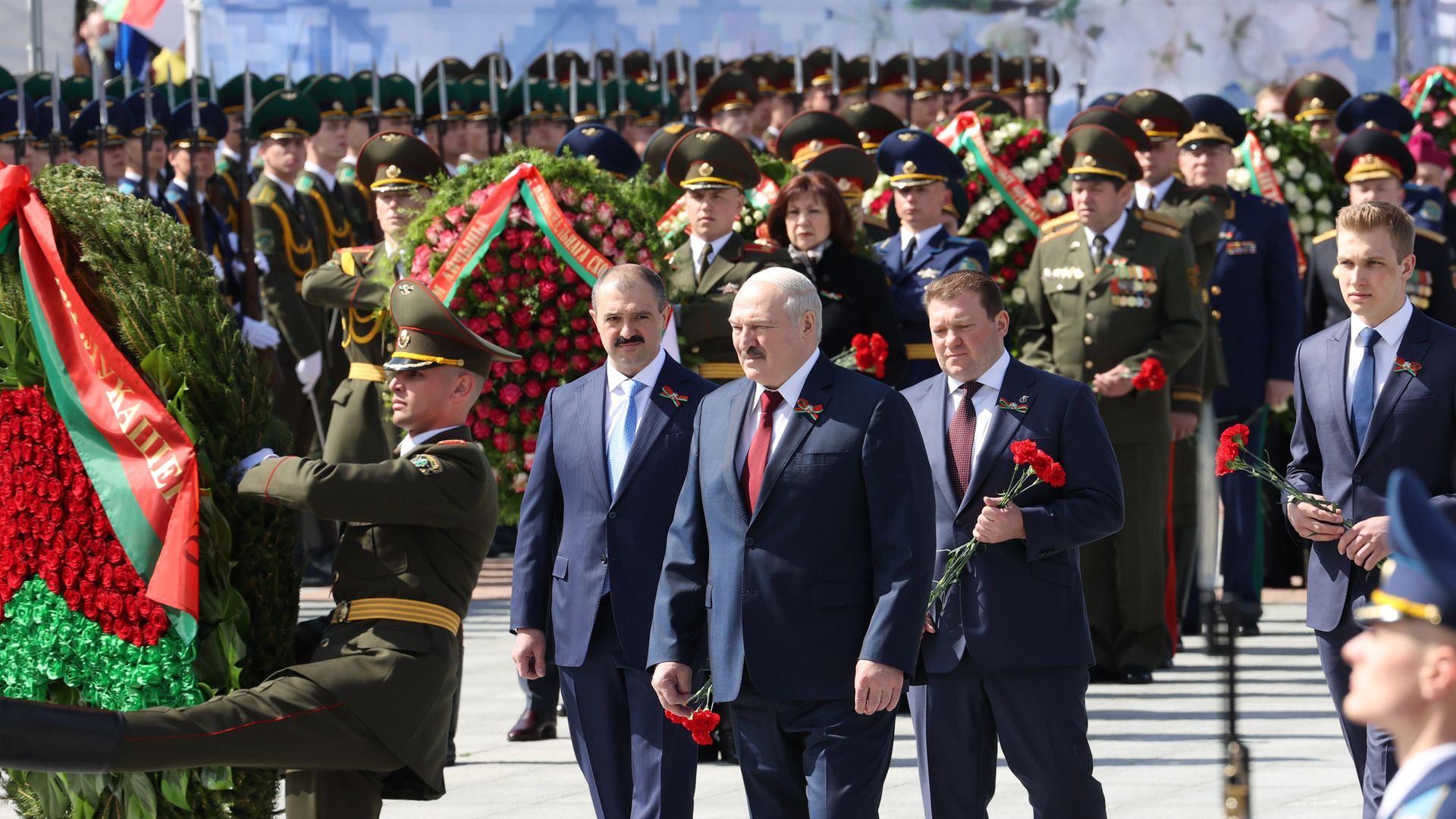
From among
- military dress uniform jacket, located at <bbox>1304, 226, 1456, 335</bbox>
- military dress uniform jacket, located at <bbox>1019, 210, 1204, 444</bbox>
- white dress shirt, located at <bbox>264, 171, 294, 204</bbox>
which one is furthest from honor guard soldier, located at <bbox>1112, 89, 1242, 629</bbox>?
white dress shirt, located at <bbox>264, 171, 294, 204</bbox>

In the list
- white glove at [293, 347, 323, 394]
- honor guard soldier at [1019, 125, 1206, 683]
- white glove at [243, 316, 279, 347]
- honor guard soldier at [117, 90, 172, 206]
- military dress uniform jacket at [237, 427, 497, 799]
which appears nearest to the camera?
military dress uniform jacket at [237, 427, 497, 799]

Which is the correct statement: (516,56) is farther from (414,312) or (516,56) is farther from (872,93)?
(414,312)

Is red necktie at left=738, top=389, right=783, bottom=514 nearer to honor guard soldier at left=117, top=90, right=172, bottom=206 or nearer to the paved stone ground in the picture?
the paved stone ground

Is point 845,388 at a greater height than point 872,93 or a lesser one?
lesser

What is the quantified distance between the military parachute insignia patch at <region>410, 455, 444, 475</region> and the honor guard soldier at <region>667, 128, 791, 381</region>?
266cm

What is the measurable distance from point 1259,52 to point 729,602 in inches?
819

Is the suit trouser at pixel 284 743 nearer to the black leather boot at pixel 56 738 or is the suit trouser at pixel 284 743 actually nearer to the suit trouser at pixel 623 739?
the black leather boot at pixel 56 738

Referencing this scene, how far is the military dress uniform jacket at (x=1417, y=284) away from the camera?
10477 mm

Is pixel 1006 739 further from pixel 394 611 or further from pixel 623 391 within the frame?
pixel 394 611

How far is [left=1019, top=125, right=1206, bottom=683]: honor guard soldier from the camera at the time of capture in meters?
9.04

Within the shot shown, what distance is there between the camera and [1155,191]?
10258 millimetres

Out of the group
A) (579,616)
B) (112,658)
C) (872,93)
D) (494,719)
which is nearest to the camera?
(112,658)

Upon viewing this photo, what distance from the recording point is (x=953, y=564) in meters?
5.73

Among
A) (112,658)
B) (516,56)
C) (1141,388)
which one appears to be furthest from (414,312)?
(516,56)
